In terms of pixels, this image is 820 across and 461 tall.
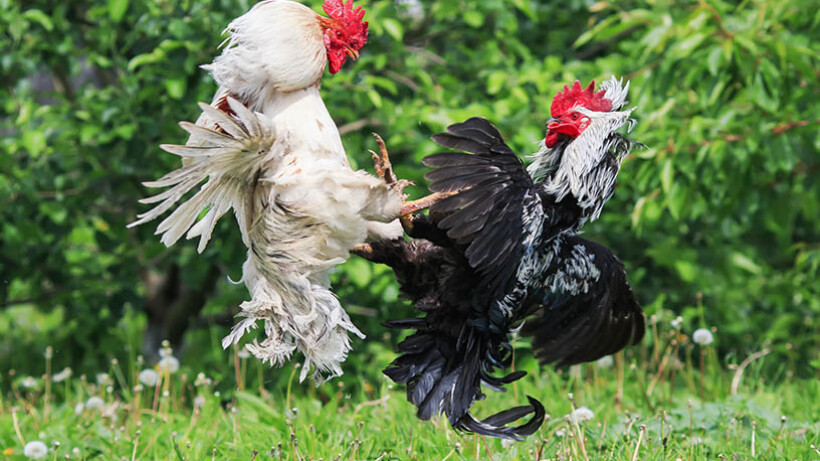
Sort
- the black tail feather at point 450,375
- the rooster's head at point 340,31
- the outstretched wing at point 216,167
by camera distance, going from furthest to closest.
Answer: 1. the black tail feather at point 450,375
2. the rooster's head at point 340,31
3. the outstretched wing at point 216,167

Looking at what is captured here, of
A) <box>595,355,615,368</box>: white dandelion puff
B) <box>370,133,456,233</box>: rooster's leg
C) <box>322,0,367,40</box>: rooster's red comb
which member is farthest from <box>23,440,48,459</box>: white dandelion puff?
<box>595,355,615,368</box>: white dandelion puff

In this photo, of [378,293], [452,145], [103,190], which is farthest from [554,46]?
[452,145]

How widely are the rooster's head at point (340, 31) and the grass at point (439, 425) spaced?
126cm

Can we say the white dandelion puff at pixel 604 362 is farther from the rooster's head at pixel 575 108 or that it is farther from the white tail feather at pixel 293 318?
the white tail feather at pixel 293 318

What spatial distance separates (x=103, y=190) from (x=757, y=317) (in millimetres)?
4152

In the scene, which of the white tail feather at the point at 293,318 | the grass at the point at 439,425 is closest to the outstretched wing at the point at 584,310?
the grass at the point at 439,425

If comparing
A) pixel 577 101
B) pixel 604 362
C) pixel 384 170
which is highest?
pixel 577 101

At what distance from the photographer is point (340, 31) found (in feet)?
8.69

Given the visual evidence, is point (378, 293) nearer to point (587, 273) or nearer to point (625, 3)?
point (587, 273)

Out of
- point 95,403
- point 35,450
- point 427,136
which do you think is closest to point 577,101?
point 427,136

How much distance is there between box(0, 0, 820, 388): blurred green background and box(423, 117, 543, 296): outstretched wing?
1408 mm

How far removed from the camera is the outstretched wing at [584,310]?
2939 millimetres

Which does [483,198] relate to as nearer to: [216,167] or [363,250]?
[363,250]

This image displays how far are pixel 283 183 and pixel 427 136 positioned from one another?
2.22 meters
